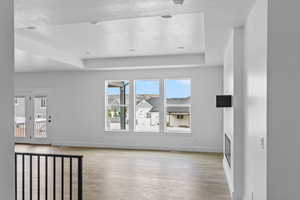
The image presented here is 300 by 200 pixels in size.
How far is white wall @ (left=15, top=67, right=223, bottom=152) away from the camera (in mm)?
7188

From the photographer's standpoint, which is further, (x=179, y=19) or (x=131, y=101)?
(x=131, y=101)

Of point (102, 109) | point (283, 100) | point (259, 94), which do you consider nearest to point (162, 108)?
point (102, 109)

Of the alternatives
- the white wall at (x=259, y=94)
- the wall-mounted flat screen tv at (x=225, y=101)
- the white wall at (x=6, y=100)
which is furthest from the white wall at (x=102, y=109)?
the white wall at (x=6, y=100)

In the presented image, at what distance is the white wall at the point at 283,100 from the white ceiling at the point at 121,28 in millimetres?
695

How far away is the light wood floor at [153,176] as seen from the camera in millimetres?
3785

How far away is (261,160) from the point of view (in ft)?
7.14

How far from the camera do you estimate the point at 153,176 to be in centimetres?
472

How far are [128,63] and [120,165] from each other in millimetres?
3071

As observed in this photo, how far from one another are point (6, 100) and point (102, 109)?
278 inches

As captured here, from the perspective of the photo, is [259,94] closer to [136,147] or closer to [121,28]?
[121,28]

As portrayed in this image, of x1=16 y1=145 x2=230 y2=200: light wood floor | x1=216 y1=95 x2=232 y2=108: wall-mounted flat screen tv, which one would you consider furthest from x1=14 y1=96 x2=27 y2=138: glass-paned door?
x1=216 y1=95 x2=232 y2=108: wall-mounted flat screen tv

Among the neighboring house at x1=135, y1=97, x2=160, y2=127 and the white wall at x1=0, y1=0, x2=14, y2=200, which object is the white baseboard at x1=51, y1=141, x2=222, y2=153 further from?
the white wall at x1=0, y1=0, x2=14, y2=200

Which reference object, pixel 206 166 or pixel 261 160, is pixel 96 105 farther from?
pixel 261 160

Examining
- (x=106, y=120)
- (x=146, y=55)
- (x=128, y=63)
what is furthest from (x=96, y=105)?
(x=146, y=55)
